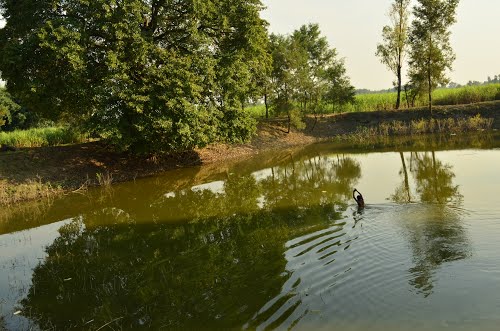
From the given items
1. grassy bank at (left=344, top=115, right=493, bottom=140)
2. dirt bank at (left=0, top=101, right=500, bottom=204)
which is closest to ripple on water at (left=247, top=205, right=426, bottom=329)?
dirt bank at (left=0, top=101, right=500, bottom=204)

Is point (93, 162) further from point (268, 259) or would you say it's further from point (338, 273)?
point (338, 273)

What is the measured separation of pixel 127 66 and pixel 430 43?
29095 millimetres

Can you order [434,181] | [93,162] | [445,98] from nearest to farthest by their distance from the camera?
[434,181] < [93,162] < [445,98]

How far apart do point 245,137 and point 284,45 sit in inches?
547

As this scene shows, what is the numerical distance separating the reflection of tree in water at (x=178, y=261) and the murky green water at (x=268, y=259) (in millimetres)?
39

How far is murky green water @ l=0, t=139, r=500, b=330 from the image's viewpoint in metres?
6.51

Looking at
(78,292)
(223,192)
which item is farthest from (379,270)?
(223,192)

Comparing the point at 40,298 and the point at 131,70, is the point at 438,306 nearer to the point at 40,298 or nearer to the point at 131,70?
the point at 40,298

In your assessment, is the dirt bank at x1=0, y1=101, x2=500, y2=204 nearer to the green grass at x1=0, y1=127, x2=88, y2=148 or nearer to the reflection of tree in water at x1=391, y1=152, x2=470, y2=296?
the green grass at x1=0, y1=127, x2=88, y2=148

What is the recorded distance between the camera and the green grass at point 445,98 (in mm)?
41750

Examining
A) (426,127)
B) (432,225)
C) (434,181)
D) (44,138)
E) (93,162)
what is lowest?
(432,225)

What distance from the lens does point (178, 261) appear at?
9477 millimetres

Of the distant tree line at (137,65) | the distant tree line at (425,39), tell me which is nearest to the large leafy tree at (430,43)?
the distant tree line at (425,39)

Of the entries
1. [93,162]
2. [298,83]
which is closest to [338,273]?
[93,162]
